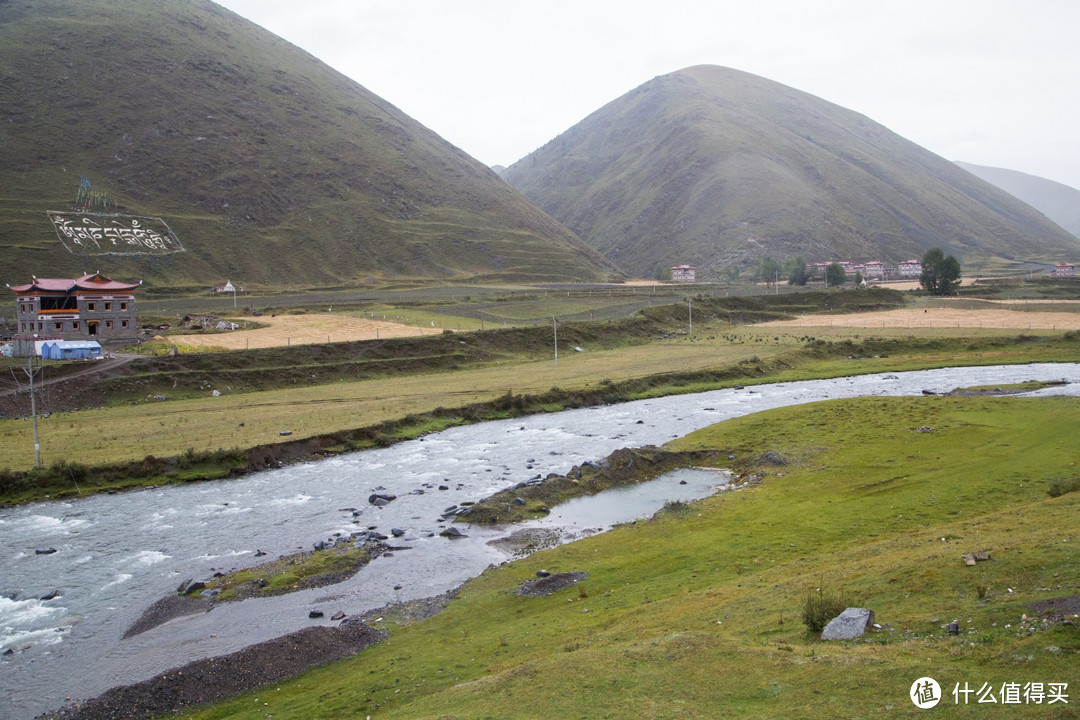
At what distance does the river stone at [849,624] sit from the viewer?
51.2 ft

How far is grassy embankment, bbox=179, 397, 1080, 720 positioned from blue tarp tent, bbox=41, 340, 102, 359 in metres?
57.2

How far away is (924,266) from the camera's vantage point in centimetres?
15962

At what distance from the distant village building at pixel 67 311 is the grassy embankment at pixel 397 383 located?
533 inches

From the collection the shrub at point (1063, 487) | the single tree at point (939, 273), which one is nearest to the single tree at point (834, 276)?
the single tree at point (939, 273)

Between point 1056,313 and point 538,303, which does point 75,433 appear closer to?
point 538,303

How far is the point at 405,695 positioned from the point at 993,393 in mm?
54410

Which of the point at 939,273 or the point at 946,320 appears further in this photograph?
the point at 939,273

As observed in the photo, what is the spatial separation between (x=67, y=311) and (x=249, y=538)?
187 feet

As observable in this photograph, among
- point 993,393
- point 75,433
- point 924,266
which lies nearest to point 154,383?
point 75,433

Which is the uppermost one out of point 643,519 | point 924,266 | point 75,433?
point 924,266

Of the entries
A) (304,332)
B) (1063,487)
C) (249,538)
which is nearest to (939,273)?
(304,332)

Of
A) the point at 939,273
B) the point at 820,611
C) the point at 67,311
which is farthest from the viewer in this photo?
the point at 939,273

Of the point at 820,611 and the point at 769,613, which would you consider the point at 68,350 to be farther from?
the point at 820,611

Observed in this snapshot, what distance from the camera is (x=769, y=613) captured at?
1841cm
